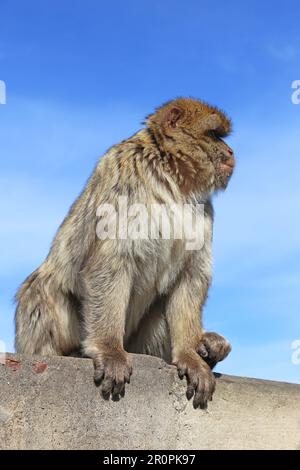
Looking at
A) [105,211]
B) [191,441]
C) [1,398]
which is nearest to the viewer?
[1,398]

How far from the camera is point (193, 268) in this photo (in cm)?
589

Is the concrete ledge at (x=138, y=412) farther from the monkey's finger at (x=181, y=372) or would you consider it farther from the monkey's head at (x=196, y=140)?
the monkey's head at (x=196, y=140)

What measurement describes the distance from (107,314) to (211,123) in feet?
5.87

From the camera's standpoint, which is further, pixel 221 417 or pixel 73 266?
pixel 73 266

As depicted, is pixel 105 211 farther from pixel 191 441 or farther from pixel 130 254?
pixel 191 441

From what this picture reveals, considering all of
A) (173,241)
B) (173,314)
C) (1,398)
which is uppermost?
(173,241)

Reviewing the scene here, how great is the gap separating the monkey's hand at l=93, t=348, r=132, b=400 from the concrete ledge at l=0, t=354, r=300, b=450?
0.05 meters

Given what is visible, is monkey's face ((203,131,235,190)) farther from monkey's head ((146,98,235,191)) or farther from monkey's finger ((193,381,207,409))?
monkey's finger ((193,381,207,409))

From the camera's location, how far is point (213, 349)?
571 cm

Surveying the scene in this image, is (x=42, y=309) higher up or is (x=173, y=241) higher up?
(x=173, y=241)

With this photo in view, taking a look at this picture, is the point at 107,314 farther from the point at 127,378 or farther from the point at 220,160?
the point at 220,160

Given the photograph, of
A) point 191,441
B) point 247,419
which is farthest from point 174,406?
point 247,419

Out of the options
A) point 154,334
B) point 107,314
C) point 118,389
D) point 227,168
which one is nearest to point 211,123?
point 227,168
